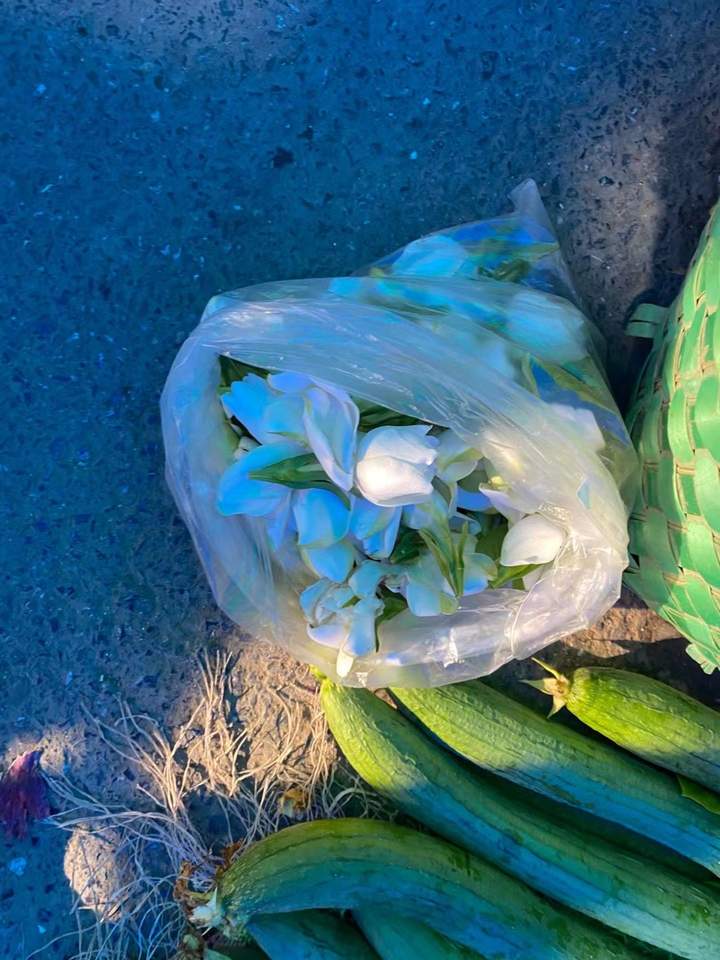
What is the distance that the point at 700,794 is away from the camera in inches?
37.1

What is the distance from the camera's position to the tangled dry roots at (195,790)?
1.01 meters

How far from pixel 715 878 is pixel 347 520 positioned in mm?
646

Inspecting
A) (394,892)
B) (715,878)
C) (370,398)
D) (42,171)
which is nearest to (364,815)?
(394,892)

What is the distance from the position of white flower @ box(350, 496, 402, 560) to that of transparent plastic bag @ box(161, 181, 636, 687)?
0.32ft

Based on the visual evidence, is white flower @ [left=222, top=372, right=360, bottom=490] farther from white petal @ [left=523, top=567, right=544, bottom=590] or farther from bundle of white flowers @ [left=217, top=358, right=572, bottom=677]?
white petal @ [left=523, top=567, right=544, bottom=590]

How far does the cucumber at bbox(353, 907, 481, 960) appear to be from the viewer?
90 centimetres

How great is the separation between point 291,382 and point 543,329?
0.88 ft

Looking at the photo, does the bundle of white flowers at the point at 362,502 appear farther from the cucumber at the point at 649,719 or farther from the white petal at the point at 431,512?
the cucumber at the point at 649,719

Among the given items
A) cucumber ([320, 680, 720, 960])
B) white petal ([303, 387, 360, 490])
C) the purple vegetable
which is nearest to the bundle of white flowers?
white petal ([303, 387, 360, 490])

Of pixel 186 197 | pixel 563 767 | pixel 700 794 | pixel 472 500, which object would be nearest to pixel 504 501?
pixel 472 500

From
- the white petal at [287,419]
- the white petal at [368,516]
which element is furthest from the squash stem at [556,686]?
the white petal at [287,419]

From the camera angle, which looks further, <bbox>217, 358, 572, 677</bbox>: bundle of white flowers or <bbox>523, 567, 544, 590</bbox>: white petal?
<bbox>523, 567, 544, 590</bbox>: white petal

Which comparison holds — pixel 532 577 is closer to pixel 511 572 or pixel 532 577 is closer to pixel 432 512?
pixel 511 572

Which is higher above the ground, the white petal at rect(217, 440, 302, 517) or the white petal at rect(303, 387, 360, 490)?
the white petal at rect(303, 387, 360, 490)
